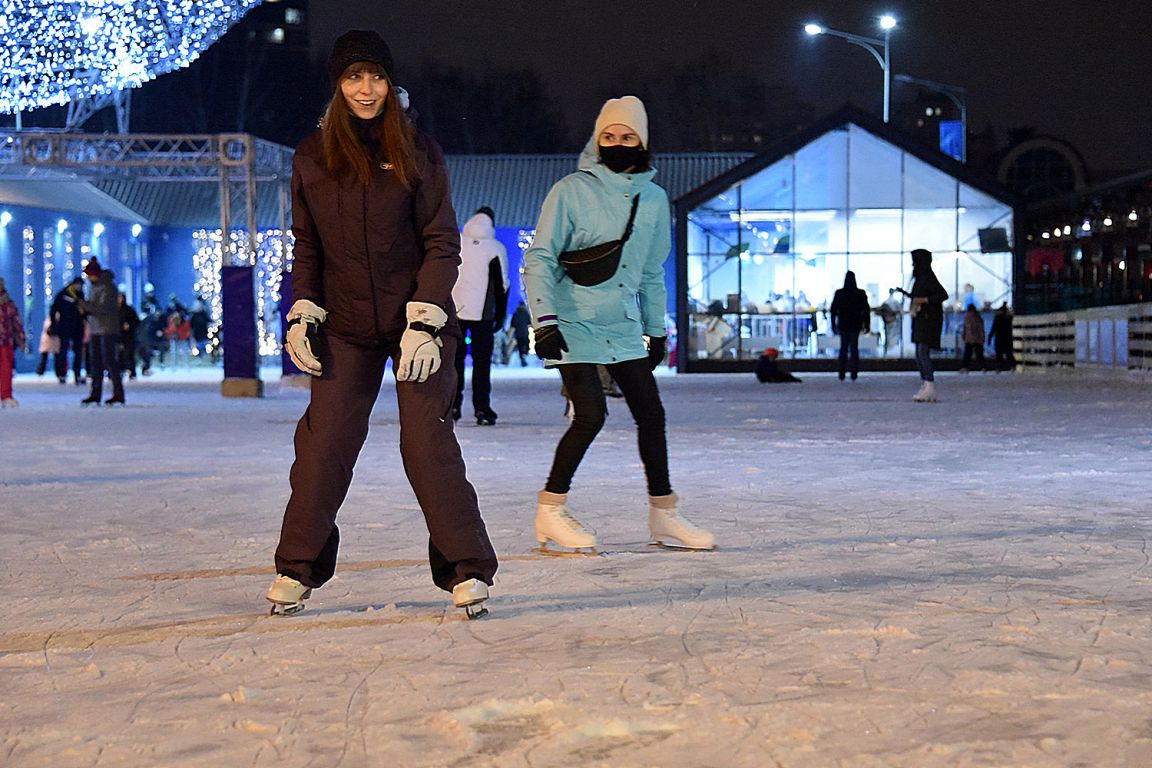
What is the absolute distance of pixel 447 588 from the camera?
444 centimetres

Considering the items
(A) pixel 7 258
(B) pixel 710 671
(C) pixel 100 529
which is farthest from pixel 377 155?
(A) pixel 7 258

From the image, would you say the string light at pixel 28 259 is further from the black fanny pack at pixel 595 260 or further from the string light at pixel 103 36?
the black fanny pack at pixel 595 260

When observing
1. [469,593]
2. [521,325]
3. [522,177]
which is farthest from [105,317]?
[522,177]

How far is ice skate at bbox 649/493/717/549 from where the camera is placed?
230 inches

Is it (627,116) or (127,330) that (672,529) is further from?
(127,330)

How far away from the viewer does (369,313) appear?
4398mm

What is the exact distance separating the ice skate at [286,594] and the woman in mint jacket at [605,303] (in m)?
1.46

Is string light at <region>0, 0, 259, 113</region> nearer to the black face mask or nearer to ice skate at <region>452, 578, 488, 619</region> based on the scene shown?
the black face mask

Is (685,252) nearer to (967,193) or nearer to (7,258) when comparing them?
(967,193)

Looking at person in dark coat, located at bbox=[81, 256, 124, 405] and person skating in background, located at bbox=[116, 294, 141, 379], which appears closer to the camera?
person in dark coat, located at bbox=[81, 256, 124, 405]

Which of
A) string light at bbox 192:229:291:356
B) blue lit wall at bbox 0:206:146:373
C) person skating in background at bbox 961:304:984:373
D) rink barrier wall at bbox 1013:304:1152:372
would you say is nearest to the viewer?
rink barrier wall at bbox 1013:304:1152:372

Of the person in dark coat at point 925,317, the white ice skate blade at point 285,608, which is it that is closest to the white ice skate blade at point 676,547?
the white ice skate blade at point 285,608

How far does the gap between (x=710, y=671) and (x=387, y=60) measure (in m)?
1.80

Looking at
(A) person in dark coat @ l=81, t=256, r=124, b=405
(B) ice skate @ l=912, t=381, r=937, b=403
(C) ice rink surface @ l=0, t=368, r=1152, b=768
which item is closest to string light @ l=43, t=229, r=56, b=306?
(A) person in dark coat @ l=81, t=256, r=124, b=405
